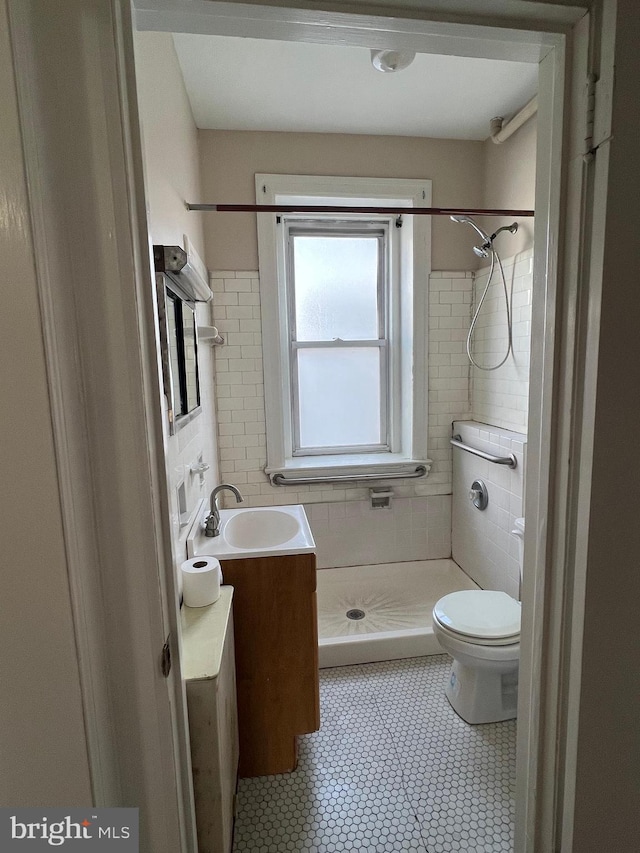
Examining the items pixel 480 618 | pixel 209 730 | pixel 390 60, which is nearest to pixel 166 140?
pixel 390 60

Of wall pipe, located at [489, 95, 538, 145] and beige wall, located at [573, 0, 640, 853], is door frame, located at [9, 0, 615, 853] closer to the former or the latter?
beige wall, located at [573, 0, 640, 853]

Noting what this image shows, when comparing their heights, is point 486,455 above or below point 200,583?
above

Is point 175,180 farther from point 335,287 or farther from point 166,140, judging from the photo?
point 335,287

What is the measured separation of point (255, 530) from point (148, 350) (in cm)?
136

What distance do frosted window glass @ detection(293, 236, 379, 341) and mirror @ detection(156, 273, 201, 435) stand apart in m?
1.12

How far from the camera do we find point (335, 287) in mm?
2678

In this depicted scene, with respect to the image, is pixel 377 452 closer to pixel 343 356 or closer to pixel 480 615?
pixel 343 356

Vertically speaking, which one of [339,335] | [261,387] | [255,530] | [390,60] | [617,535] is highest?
[390,60]

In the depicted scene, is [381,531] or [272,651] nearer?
[272,651]

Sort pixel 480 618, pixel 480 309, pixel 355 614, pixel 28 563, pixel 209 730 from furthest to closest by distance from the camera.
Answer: pixel 480 309 < pixel 355 614 < pixel 480 618 < pixel 209 730 < pixel 28 563

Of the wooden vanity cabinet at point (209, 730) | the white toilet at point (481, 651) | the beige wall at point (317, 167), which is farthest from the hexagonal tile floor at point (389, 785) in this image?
the beige wall at point (317, 167)

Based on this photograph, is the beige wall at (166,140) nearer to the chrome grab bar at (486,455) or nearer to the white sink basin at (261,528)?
the white sink basin at (261,528)

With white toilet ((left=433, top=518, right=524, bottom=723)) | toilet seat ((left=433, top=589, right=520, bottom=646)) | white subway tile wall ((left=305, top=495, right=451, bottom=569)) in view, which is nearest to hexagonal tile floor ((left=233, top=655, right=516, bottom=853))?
white toilet ((left=433, top=518, right=524, bottom=723))

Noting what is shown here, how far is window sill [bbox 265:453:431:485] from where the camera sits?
2.52 meters
